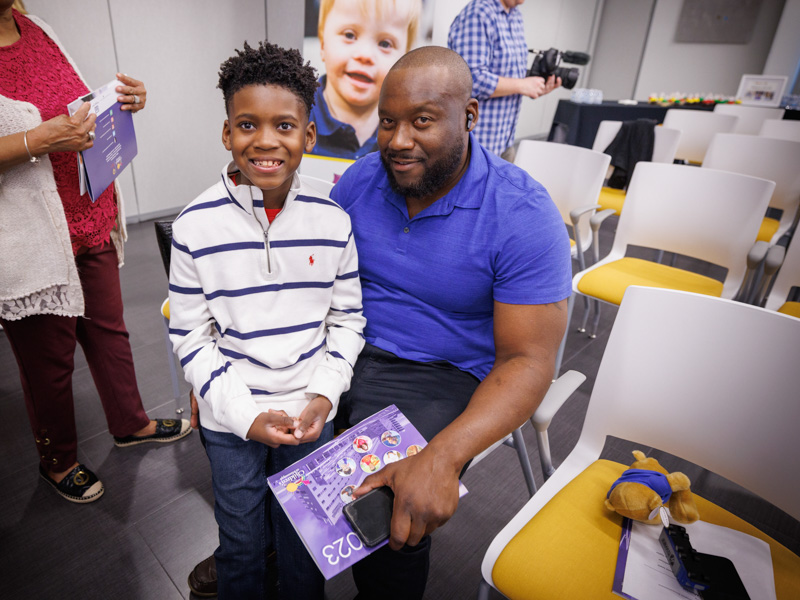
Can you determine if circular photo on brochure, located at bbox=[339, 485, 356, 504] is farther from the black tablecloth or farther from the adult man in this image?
the black tablecloth

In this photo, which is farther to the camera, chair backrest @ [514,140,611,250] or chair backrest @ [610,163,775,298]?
chair backrest @ [514,140,611,250]

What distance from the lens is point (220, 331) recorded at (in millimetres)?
1043

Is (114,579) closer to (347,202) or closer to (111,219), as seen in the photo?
(111,219)

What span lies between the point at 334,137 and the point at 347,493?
2.82 metres

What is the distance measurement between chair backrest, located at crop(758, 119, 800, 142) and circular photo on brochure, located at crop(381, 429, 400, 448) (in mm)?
4478

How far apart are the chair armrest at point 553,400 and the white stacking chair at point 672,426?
0.08 metres

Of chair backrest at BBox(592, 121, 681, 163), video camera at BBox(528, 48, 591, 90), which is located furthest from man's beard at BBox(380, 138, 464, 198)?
chair backrest at BBox(592, 121, 681, 163)

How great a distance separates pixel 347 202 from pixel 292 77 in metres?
0.38

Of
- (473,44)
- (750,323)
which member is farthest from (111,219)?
(473,44)

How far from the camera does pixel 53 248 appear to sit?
1230 millimetres

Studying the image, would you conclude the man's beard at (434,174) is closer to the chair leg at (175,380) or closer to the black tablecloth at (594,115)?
the chair leg at (175,380)

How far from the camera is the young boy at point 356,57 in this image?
2885 millimetres

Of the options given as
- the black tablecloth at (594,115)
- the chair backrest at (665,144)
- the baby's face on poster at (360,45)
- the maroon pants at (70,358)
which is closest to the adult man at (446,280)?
the maroon pants at (70,358)

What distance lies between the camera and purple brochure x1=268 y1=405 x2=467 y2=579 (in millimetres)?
778
